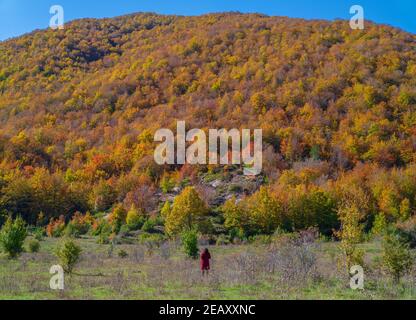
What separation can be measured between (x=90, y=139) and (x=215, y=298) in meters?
74.2

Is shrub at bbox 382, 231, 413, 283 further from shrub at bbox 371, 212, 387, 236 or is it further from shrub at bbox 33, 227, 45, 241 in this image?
shrub at bbox 33, 227, 45, 241

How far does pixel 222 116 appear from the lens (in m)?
81.4

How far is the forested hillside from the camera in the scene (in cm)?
5028

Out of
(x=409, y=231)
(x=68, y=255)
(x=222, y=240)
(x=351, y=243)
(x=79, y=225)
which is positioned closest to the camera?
(x=351, y=243)

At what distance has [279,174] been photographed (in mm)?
59406

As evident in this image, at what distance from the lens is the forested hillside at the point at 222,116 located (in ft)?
165

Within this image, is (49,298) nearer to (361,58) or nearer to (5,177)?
(5,177)

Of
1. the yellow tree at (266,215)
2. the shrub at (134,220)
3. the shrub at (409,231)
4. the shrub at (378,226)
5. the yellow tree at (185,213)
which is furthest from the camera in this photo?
the shrub at (134,220)

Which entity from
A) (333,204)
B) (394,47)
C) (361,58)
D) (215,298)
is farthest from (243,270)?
(394,47)

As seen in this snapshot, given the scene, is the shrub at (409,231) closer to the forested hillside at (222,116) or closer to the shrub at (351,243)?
the forested hillside at (222,116)

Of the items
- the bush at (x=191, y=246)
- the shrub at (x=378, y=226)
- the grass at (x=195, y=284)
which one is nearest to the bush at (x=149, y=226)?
the bush at (x=191, y=246)

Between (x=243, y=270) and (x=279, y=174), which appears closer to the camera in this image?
(x=243, y=270)

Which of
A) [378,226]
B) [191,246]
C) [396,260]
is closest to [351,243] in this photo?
[396,260]

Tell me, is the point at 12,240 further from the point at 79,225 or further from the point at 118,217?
the point at 118,217
